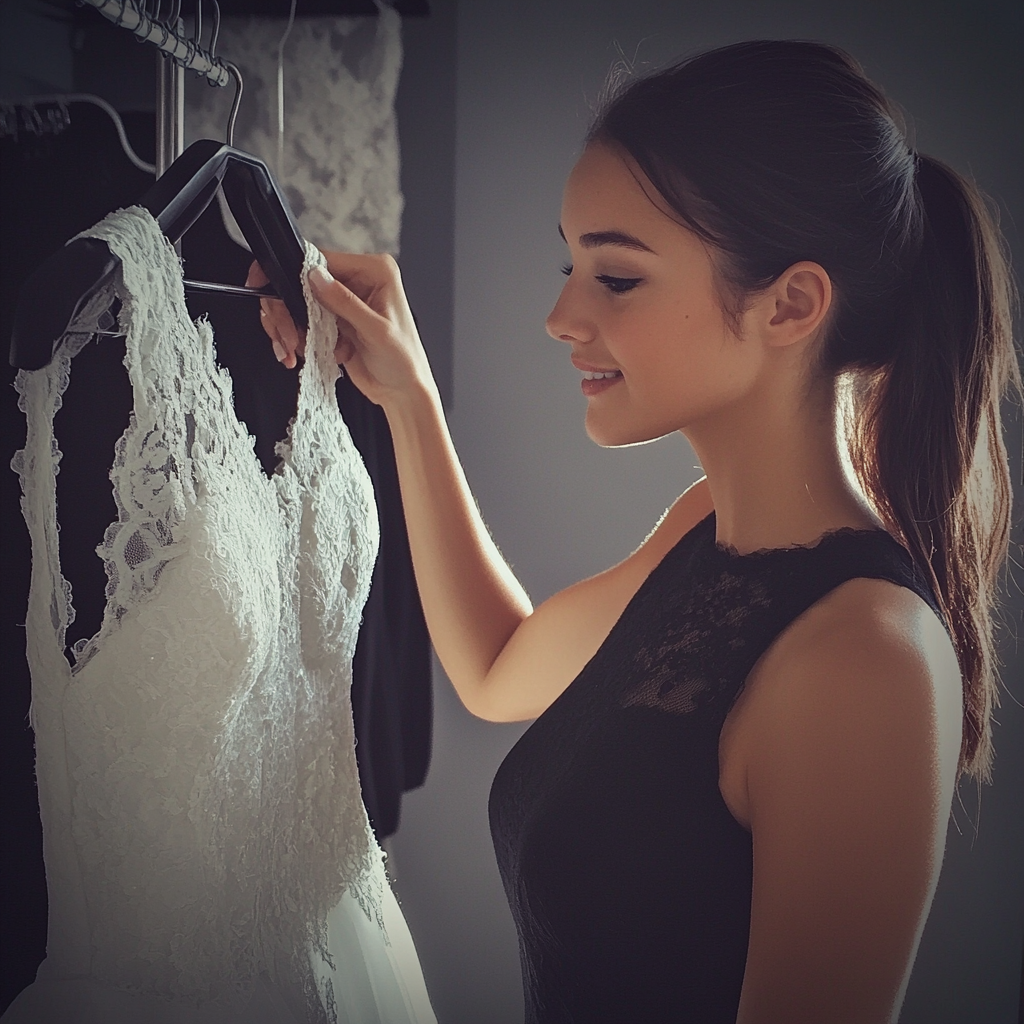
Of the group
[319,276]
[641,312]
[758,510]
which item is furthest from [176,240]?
[758,510]

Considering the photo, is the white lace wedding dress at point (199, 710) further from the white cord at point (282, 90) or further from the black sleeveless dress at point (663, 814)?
the white cord at point (282, 90)

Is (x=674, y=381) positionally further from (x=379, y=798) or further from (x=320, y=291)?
(x=379, y=798)

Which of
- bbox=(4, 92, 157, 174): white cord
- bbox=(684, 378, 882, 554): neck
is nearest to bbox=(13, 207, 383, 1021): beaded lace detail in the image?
bbox=(4, 92, 157, 174): white cord

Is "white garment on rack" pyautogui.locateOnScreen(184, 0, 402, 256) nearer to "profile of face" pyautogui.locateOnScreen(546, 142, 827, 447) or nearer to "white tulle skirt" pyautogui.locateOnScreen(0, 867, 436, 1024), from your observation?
"profile of face" pyautogui.locateOnScreen(546, 142, 827, 447)

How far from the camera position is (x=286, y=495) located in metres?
0.68

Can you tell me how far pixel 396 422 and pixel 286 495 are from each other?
16cm

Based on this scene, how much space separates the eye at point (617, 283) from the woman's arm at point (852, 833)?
0.30 meters

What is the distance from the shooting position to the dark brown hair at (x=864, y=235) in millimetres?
611

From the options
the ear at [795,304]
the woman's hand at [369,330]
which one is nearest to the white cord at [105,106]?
the woman's hand at [369,330]

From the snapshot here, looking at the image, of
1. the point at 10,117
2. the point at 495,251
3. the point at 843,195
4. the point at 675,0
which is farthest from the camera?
the point at 495,251

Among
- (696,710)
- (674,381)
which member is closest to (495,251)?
(674,381)

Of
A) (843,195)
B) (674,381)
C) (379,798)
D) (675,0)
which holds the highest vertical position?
(675,0)

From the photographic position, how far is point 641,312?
0.66 metres

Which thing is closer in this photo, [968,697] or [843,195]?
[843,195]
